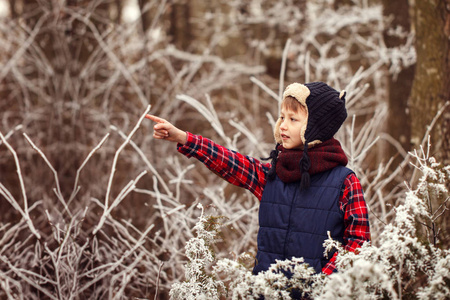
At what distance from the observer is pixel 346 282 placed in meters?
1.66

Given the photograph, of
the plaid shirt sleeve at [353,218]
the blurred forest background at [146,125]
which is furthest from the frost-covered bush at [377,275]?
the blurred forest background at [146,125]

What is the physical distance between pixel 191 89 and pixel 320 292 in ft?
15.9

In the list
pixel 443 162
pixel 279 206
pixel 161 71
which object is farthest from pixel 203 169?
pixel 279 206

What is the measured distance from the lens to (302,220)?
80.3 inches

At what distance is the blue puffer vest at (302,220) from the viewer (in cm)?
200

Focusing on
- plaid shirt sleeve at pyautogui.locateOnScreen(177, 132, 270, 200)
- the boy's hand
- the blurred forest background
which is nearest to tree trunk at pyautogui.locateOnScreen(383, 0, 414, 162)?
the blurred forest background

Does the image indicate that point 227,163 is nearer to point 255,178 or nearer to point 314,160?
point 255,178

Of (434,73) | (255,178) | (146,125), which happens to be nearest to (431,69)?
(434,73)

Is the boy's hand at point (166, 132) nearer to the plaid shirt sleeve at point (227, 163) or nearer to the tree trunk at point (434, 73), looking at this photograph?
the plaid shirt sleeve at point (227, 163)

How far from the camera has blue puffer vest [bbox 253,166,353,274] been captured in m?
2.00

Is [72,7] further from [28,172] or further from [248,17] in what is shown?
[248,17]

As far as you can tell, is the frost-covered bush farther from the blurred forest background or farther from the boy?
the blurred forest background

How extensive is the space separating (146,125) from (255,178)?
365 cm

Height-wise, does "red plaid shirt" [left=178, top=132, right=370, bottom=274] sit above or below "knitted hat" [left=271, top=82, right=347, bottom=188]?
below
